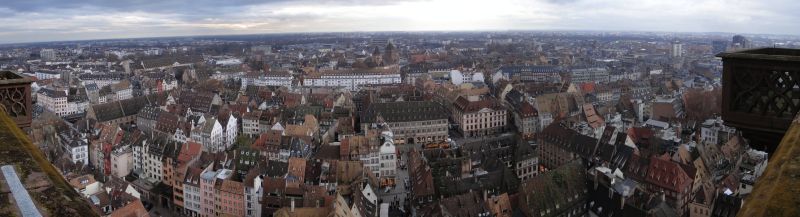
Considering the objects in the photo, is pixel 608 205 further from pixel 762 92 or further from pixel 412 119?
pixel 412 119

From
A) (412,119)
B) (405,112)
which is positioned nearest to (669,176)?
(412,119)

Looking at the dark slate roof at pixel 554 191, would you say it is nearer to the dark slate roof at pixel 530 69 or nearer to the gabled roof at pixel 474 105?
the gabled roof at pixel 474 105

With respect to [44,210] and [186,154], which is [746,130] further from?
[186,154]

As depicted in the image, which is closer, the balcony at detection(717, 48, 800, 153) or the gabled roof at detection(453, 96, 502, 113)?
the balcony at detection(717, 48, 800, 153)

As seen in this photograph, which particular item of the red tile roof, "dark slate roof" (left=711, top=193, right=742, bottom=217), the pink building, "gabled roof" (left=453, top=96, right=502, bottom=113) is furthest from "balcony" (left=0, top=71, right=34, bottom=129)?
"gabled roof" (left=453, top=96, right=502, bottom=113)

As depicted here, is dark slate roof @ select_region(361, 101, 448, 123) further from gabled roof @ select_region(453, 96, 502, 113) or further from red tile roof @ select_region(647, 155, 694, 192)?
red tile roof @ select_region(647, 155, 694, 192)

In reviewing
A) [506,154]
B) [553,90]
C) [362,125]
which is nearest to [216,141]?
[362,125]

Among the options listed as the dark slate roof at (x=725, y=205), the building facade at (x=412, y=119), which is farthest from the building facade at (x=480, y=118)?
the dark slate roof at (x=725, y=205)
